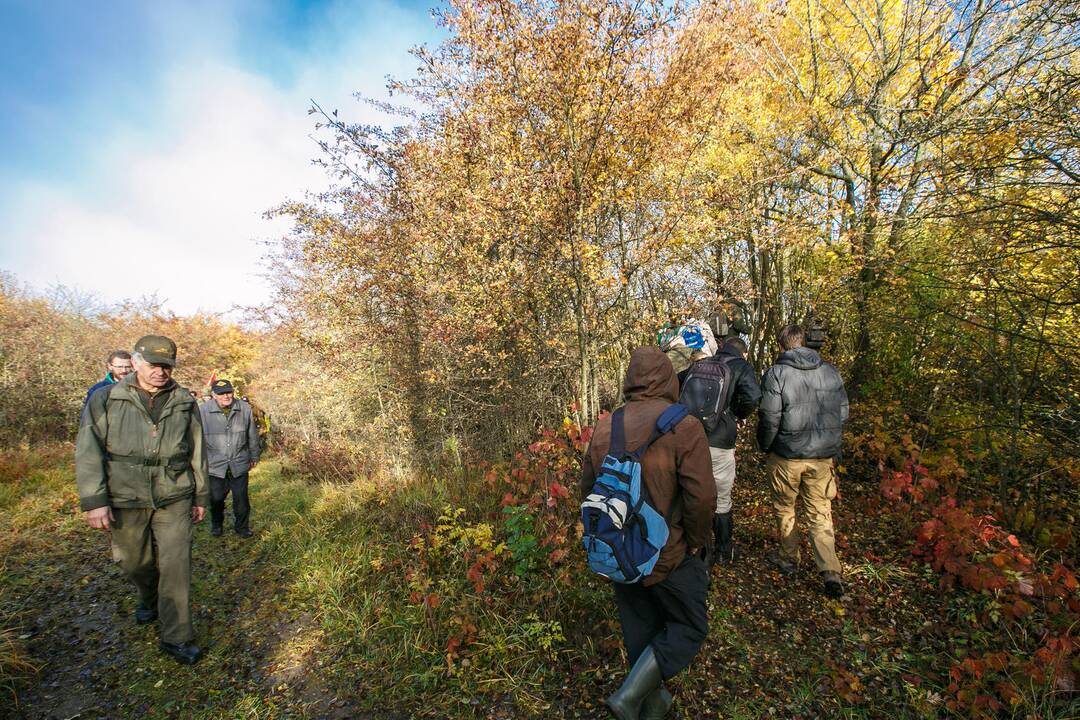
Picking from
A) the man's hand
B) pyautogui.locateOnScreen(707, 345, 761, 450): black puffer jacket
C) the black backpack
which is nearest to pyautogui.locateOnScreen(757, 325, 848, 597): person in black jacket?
pyautogui.locateOnScreen(707, 345, 761, 450): black puffer jacket

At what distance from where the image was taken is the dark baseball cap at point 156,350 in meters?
3.14

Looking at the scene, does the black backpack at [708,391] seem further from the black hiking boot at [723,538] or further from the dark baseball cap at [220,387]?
the dark baseball cap at [220,387]

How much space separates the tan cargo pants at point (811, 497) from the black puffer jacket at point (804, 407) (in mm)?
109

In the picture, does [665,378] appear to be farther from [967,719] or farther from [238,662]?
[238,662]

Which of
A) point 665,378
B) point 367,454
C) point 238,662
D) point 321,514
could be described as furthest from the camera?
point 367,454

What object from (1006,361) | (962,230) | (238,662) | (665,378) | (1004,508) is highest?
(962,230)

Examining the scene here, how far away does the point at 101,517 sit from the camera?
2.99 m

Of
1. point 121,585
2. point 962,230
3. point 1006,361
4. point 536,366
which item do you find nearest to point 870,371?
point 1006,361

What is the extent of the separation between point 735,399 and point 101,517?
469 cm

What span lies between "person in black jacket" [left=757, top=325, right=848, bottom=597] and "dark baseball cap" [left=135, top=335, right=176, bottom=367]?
4.57 metres

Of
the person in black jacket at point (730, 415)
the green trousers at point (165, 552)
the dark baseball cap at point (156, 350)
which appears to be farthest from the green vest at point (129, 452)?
the person in black jacket at point (730, 415)

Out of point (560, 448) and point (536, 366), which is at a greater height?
point (536, 366)

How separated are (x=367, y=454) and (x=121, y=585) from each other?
407 cm

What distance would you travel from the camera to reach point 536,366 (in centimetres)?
655
